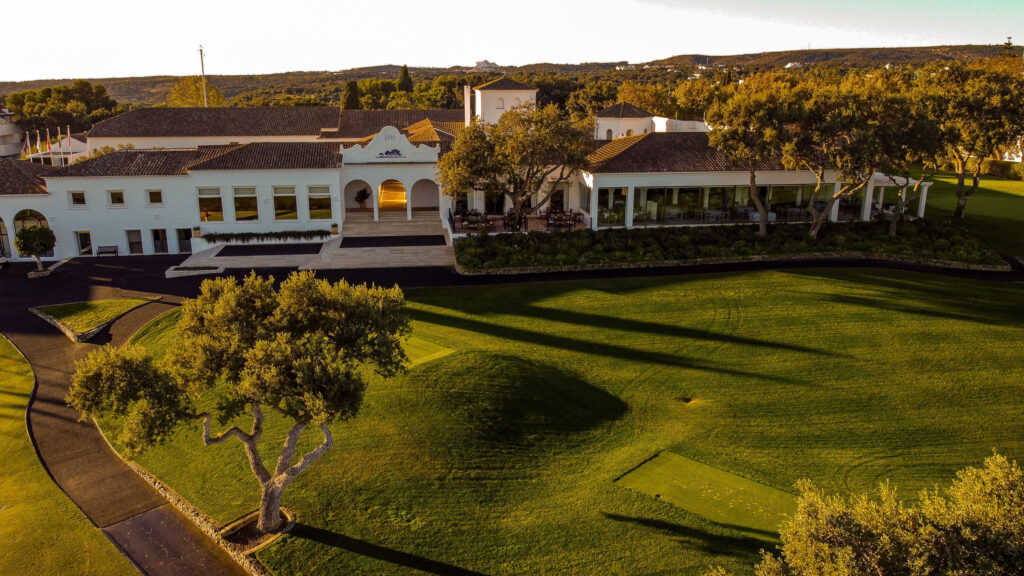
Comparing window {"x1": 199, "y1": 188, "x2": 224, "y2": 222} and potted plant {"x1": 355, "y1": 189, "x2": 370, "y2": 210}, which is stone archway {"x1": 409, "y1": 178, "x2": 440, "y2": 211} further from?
window {"x1": 199, "y1": 188, "x2": 224, "y2": 222}

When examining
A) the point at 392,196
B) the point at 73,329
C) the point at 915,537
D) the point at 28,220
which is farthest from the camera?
the point at 392,196

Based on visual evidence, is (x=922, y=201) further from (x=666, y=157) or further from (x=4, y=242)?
(x=4, y=242)

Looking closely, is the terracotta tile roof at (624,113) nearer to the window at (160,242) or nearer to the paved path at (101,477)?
the window at (160,242)

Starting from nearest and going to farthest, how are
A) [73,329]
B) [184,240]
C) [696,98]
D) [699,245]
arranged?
1. [73,329]
2. [699,245]
3. [184,240]
4. [696,98]

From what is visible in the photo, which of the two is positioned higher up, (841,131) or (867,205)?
(841,131)

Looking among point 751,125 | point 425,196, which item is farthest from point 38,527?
point 425,196

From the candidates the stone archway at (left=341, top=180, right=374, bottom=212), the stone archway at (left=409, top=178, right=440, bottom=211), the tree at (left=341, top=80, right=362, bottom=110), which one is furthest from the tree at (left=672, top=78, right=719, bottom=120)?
the tree at (left=341, top=80, right=362, bottom=110)

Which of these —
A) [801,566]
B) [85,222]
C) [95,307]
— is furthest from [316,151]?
[801,566]
